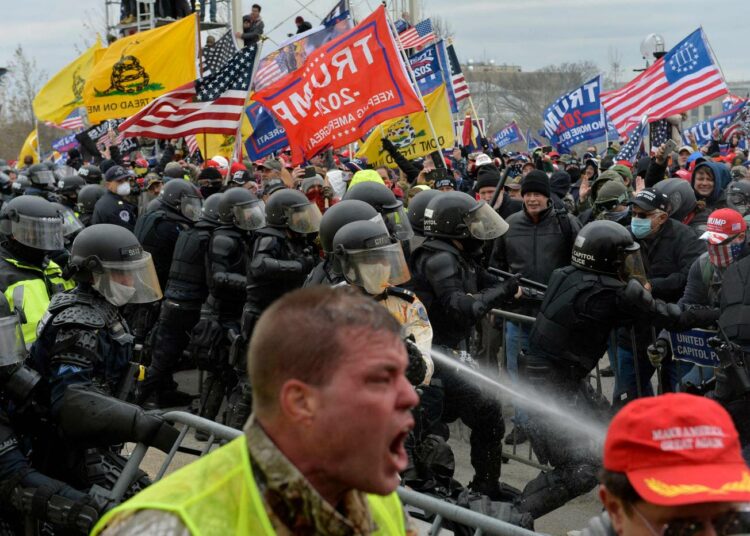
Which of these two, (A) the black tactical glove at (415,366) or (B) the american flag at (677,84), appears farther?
(B) the american flag at (677,84)

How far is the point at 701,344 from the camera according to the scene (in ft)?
24.2

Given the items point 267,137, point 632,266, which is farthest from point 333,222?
point 267,137

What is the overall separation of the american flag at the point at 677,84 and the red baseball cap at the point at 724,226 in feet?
21.5

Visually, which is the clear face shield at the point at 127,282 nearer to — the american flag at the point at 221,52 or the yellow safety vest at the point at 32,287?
the yellow safety vest at the point at 32,287

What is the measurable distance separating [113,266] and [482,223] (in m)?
2.91

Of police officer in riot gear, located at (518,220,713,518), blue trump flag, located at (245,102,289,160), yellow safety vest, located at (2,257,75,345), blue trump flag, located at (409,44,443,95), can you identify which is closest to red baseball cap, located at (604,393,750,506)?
yellow safety vest, located at (2,257,75,345)

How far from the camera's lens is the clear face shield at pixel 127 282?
5.25 m

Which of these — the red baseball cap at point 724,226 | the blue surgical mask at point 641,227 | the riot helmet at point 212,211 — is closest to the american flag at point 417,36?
the riot helmet at point 212,211

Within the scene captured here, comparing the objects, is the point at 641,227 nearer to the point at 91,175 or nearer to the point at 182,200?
the point at 182,200

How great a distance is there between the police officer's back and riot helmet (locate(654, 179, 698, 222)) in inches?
233

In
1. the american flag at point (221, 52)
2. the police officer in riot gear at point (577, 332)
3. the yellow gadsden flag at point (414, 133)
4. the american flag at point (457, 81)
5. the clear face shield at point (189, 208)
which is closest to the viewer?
the police officer in riot gear at point (577, 332)

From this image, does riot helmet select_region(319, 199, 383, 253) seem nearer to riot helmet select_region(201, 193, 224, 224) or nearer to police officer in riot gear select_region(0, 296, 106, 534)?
police officer in riot gear select_region(0, 296, 106, 534)

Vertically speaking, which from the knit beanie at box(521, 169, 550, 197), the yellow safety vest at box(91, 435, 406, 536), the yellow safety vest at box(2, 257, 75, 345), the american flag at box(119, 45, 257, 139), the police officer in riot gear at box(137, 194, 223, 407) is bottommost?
the police officer in riot gear at box(137, 194, 223, 407)

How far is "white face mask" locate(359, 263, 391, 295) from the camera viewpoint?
5859 mm
